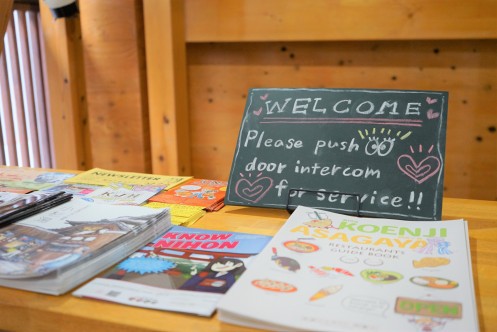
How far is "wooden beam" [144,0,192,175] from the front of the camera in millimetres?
2547

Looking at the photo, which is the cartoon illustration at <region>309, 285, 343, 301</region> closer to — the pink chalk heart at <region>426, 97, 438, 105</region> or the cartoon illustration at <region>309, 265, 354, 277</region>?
the cartoon illustration at <region>309, 265, 354, 277</region>

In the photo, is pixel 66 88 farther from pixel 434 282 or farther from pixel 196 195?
pixel 434 282

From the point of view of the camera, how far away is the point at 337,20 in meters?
2.32

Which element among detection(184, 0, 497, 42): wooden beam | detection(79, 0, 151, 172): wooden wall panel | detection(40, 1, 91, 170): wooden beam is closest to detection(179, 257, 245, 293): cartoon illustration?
detection(184, 0, 497, 42): wooden beam

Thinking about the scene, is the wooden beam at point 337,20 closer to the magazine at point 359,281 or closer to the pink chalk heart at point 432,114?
the pink chalk heart at point 432,114

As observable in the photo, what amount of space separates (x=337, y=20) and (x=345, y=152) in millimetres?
1423

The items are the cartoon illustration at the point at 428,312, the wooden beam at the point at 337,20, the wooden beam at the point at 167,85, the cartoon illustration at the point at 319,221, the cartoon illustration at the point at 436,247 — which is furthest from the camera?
the wooden beam at the point at 167,85

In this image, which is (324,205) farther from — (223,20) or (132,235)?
(223,20)

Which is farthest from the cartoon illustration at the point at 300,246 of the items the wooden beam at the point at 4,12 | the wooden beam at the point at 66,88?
the wooden beam at the point at 66,88

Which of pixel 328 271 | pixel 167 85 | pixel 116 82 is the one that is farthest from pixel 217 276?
pixel 116 82

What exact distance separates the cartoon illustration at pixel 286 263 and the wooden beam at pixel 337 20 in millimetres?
1755

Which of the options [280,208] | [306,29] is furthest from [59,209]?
[306,29]

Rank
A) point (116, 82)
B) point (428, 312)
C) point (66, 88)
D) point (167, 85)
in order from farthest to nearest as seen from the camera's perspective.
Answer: point (66, 88) → point (116, 82) → point (167, 85) → point (428, 312)

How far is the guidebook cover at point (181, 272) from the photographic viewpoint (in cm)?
70
